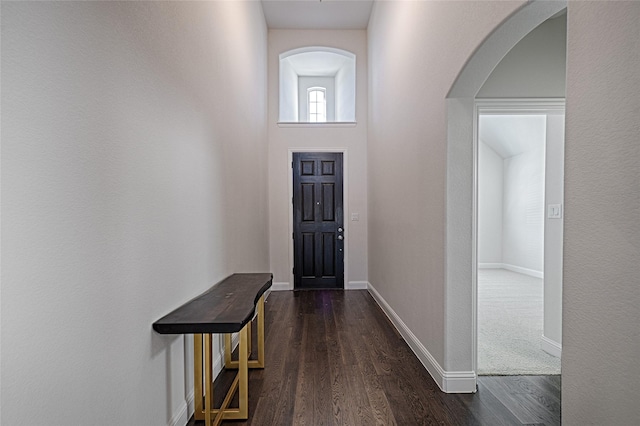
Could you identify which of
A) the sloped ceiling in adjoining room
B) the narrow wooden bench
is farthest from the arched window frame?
the narrow wooden bench

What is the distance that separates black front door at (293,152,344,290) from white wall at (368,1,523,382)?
1392 mm

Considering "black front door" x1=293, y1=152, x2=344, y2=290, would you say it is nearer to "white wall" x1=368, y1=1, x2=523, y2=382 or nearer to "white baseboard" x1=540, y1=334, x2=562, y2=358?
"white wall" x1=368, y1=1, x2=523, y2=382

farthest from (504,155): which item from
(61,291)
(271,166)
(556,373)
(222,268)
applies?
(61,291)

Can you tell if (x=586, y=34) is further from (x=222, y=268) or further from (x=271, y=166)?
(x=271, y=166)

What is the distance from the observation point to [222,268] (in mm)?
2971

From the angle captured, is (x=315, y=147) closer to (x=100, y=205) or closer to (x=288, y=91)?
(x=288, y=91)

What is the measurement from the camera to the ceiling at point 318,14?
5156 mm

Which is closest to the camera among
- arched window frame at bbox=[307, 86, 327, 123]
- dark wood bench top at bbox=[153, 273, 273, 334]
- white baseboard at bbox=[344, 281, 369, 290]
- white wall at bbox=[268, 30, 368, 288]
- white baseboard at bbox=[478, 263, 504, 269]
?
dark wood bench top at bbox=[153, 273, 273, 334]

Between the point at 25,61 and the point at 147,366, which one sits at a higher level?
the point at 25,61

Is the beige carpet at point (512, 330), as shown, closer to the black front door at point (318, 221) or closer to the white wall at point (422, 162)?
the white wall at point (422, 162)

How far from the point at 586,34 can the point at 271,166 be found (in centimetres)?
497

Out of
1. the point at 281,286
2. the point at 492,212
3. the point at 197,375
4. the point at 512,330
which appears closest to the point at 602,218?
the point at 197,375

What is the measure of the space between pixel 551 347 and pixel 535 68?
2248 millimetres

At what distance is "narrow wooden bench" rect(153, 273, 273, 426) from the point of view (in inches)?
68.6
